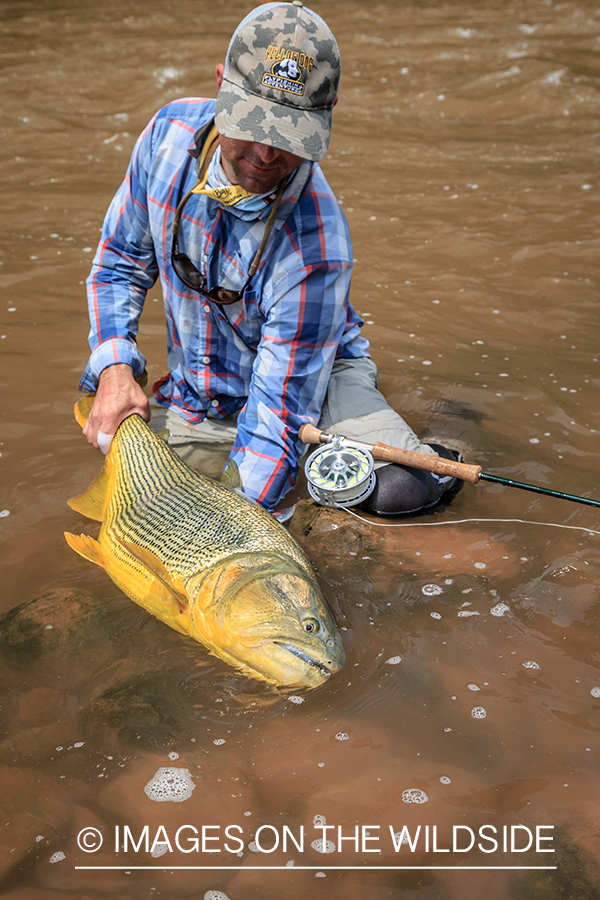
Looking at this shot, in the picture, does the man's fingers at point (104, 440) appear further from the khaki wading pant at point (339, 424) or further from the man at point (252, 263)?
the khaki wading pant at point (339, 424)

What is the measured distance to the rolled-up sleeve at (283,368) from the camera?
3287 millimetres

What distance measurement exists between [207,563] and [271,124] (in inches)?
64.1

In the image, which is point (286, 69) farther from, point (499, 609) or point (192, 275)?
point (499, 609)

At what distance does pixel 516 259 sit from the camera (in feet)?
21.7

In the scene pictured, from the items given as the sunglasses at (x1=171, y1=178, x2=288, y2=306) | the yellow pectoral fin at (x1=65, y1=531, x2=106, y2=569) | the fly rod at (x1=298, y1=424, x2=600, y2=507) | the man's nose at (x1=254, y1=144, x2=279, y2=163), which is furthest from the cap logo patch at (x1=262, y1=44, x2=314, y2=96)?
the yellow pectoral fin at (x1=65, y1=531, x2=106, y2=569)

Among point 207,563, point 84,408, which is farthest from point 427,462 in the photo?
point 84,408

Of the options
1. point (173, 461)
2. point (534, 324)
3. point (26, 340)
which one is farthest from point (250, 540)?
point (534, 324)

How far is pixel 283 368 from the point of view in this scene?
10.8 feet

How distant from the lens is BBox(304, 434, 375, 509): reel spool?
11.1 feet

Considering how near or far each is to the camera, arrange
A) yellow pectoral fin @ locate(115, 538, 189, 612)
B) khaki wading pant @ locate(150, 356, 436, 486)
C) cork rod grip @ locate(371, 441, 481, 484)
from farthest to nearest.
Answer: khaki wading pant @ locate(150, 356, 436, 486), cork rod grip @ locate(371, 441, 481, 484), yellow pectoral fin @ locate(115, 538, 189, 612)

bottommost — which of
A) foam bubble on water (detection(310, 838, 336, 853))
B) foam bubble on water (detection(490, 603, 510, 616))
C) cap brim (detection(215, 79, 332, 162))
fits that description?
foam bubble on water (detection(310, 838, 336, 853))

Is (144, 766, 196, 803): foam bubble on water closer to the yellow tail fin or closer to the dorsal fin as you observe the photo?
the dorsal fin

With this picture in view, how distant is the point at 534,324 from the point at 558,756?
3.85 m

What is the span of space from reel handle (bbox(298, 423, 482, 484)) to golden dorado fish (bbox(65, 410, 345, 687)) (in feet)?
1.62
